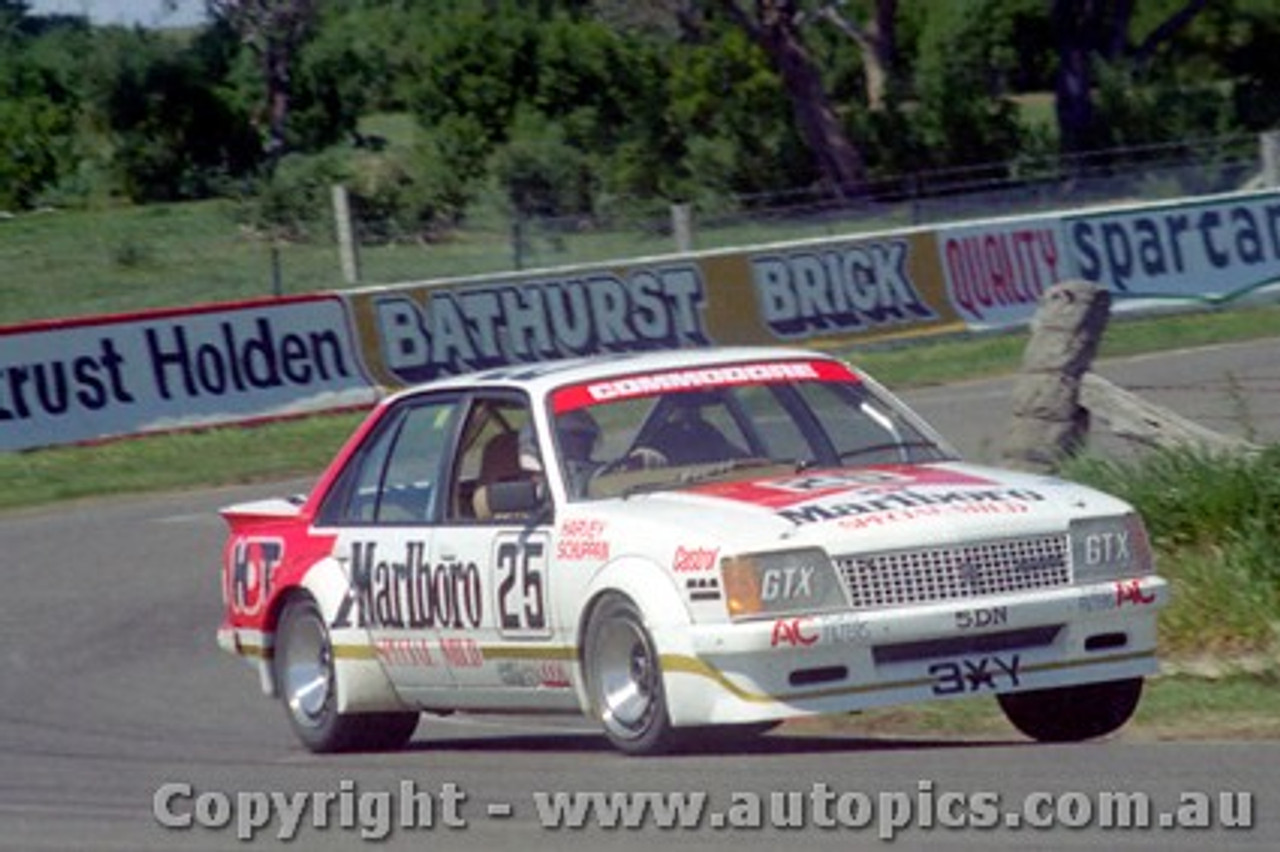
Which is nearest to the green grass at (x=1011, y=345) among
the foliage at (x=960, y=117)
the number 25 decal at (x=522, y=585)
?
the number 25 decal at (x=522, y=585)

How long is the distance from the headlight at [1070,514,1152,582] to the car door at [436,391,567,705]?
1920 millimetres

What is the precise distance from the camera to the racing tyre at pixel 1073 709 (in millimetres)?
10234

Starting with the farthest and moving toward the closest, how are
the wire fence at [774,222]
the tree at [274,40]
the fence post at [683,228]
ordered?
the tree at [274,40] → the wire fence at [774,222] → the fence post at [683,228]

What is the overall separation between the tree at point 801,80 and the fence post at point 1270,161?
701 inches

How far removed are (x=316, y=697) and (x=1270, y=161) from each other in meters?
28.2

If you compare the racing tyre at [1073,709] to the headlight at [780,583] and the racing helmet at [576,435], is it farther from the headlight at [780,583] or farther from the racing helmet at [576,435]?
the racing helmet at [576,435]

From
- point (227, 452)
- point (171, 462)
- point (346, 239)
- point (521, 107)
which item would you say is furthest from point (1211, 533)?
point (521, 107)

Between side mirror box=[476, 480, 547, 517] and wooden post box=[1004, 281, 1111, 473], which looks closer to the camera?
side mirror box=[476, 480, 547, 517]

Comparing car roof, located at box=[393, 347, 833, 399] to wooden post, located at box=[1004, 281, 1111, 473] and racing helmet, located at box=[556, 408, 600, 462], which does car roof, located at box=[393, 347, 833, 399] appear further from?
wooden post, located at box=[1004, 281, 1111, 473]

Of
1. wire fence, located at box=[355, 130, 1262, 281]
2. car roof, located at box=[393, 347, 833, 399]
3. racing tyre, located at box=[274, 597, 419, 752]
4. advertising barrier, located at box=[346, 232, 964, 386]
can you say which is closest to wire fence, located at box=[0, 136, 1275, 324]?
wire fence, located at box=[355, 130, 1262, 281]

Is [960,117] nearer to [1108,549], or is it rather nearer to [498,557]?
[498,557]

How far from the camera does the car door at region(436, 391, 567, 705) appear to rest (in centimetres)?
1054

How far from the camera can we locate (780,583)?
9.52 meters

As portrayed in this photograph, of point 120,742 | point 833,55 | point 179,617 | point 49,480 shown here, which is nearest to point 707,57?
point 833,55
